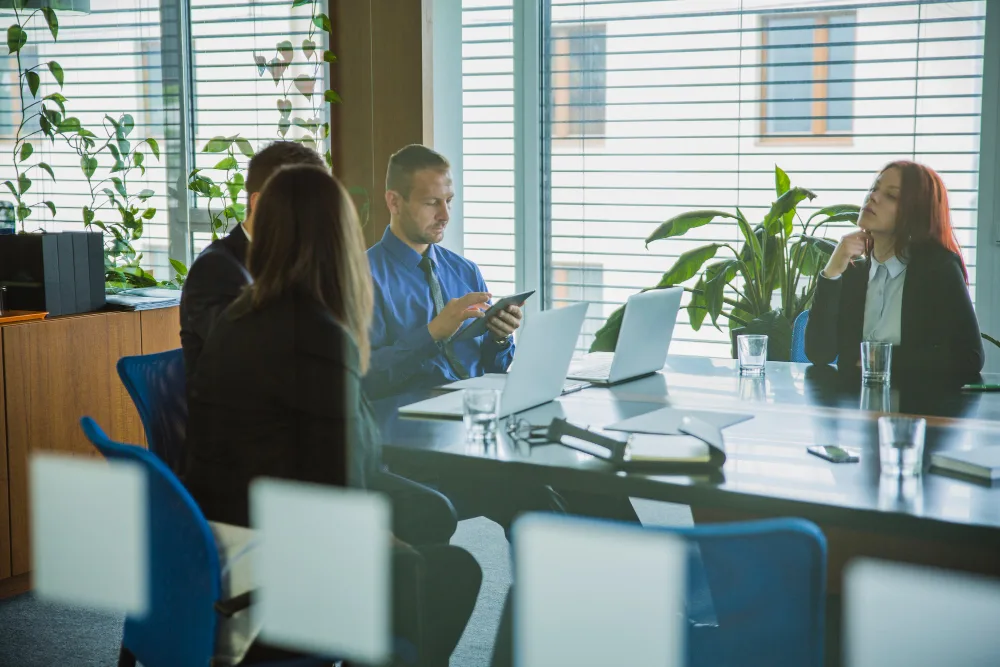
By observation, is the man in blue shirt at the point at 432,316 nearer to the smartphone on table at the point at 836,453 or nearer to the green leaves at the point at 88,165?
the smartphone on table at the point at 836,453

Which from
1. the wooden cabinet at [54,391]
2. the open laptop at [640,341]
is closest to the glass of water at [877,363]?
the open laptop at [640,341]

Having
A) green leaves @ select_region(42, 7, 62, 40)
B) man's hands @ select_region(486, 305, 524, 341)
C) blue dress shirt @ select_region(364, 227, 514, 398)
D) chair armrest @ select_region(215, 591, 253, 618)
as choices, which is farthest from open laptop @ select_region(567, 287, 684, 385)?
green leaves @ select_region(42, 7, 62, 40)

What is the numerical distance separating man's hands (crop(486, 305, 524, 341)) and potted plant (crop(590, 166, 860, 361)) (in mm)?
1048

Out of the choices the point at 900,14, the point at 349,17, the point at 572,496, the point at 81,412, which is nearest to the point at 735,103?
the point at 900,14

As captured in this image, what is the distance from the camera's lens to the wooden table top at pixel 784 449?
1.32 m

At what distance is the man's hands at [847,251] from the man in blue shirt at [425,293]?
904mm

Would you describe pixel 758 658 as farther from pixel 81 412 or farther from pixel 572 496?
pixel 81 412

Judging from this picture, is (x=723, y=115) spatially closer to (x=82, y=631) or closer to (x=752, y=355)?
(x=752, y=355)

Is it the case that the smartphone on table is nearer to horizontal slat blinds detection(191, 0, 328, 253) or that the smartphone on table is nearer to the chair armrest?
the chair armrest

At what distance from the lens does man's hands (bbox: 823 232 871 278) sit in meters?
2.62

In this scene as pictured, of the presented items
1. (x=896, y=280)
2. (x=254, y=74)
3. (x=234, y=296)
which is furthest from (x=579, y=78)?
(x=234, y=296)

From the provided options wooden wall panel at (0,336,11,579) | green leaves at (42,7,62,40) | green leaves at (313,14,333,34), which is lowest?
wooden wall panel at (0,336,11,579)

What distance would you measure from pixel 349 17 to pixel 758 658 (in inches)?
102

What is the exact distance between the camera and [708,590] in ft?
3.73
